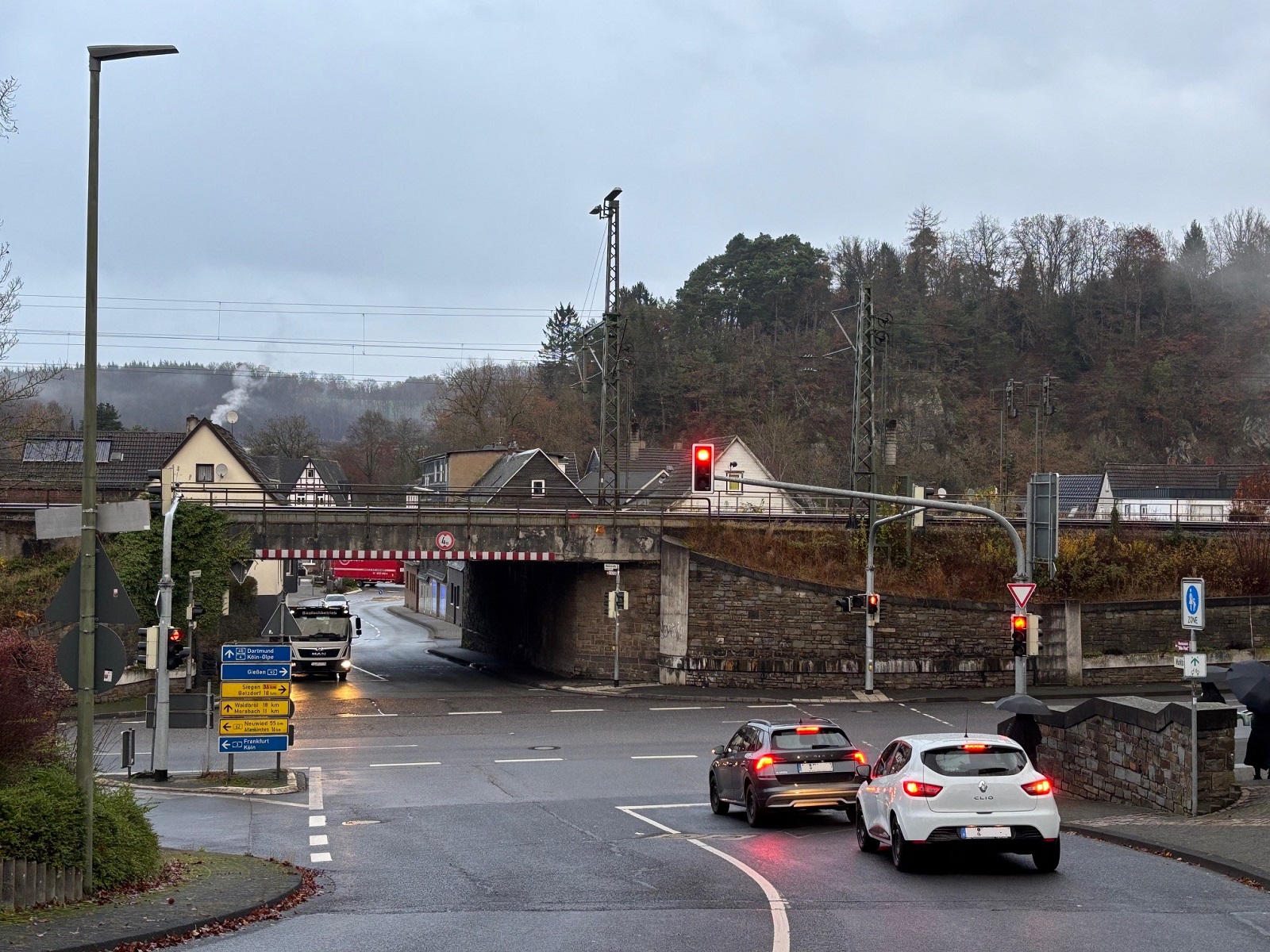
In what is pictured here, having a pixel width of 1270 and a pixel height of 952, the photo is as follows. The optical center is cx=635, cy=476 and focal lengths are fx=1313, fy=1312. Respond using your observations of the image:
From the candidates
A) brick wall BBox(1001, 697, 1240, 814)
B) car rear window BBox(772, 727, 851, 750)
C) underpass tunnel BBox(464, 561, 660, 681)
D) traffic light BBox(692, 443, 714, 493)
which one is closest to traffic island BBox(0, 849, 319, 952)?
car rear window BBox(772, 727, 851, 750)

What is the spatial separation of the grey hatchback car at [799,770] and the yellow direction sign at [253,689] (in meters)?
9.01

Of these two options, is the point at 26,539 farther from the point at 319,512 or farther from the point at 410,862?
the point at 410,862

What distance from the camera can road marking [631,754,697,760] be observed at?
2749 cm

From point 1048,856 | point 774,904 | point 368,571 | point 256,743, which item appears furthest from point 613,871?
point 368,571

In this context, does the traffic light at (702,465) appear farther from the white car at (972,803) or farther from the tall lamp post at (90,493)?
the tall lamp post at (90,493)

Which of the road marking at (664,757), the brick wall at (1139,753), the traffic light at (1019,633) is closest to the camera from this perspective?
the brick wall at (1139,753)

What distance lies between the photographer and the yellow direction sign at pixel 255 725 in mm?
23094

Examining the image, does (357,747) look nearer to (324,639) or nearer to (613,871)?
(613,871)

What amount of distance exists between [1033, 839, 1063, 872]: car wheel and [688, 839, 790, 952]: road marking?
277 cm

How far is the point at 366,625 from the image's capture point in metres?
76.9

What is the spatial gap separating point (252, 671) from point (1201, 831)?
15552 millimetres

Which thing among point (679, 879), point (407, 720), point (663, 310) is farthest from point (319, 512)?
point (663, 310)

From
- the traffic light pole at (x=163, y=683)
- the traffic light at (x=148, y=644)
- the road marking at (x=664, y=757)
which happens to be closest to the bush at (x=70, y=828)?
the traffic light pole at (x=163, y=683)

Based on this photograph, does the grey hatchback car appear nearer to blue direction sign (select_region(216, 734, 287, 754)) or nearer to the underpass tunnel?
blue direction sign (select_region(216, 734, 287, 754))
